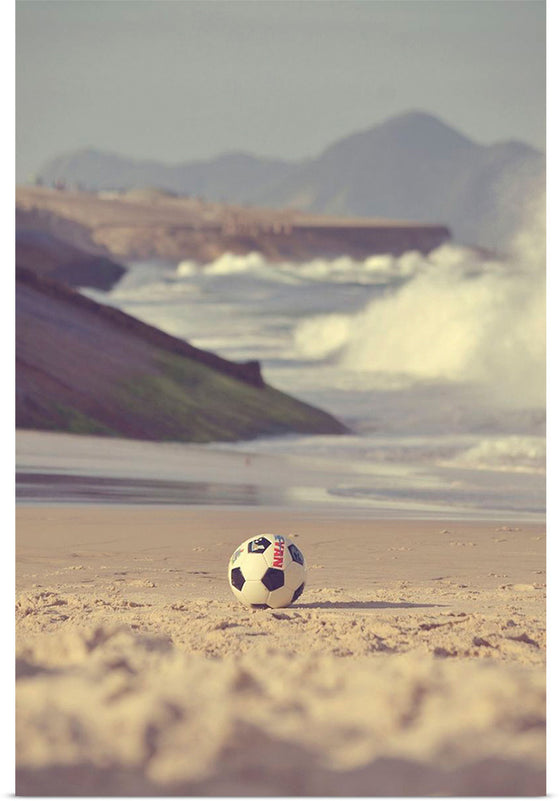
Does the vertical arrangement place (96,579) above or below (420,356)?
below

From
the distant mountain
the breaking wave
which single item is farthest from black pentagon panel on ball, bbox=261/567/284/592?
the distant mountain

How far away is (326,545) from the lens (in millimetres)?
8781

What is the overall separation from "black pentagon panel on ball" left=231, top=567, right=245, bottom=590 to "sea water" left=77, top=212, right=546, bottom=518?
498 cm

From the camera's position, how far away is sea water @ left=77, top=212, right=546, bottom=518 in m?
14.7

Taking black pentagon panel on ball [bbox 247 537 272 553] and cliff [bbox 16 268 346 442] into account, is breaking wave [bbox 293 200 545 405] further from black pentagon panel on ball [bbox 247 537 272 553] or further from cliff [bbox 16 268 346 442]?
black pentagon panel on ball [bbox 247 537 272 553]

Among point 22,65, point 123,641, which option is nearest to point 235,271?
point 22,65

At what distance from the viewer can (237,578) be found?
6.29m

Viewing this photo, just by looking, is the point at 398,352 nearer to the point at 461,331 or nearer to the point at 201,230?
the point at 461,331

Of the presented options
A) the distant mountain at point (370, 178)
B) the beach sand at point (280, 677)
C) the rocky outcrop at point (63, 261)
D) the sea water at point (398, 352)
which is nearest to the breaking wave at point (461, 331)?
the sea water at point (398, 352)

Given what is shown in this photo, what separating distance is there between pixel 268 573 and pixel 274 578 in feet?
0.12

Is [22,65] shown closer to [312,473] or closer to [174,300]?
[312,473]

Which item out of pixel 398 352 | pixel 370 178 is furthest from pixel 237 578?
pixel 370 178

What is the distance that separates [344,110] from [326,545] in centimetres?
2187

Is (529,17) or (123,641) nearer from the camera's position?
(123,641)
